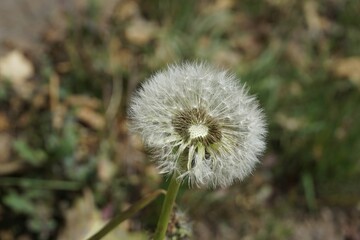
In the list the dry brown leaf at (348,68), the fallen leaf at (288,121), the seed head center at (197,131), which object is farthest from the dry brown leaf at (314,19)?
the seed head center at (197,131)

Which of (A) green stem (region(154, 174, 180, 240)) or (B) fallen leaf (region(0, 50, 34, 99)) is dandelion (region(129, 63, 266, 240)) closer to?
(A) green stem (region(154, 174, 180, 240))

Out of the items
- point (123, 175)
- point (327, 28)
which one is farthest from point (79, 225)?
point (327, 28)

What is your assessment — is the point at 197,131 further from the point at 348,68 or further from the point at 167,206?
the point at 348,68

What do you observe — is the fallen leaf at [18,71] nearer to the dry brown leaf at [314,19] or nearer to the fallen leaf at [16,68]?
the fallen leaf at [16,68]

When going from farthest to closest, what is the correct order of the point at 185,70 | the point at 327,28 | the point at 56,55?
the point at 327,28
the point at 56,55
the point at 185,70

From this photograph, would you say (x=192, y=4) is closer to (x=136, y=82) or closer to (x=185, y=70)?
(x=136, y=82)

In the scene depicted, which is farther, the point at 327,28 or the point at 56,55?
the point at 327,28

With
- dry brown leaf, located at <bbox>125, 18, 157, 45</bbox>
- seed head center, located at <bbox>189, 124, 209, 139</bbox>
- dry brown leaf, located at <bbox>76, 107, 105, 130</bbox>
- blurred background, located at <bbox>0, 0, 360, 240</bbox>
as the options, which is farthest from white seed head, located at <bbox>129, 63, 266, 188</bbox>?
dry brown leaf, located at <bbox>125, 18, 157, 45</bbox>
